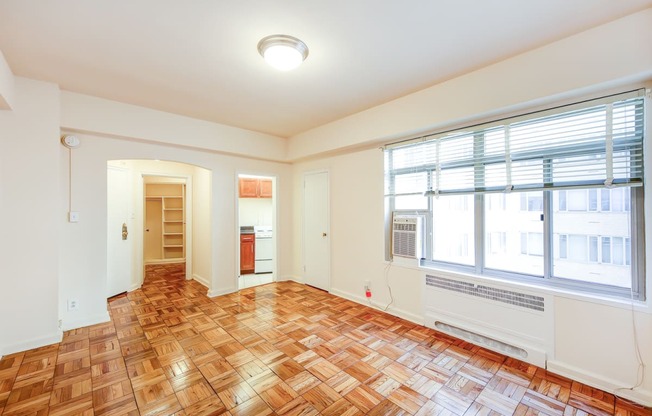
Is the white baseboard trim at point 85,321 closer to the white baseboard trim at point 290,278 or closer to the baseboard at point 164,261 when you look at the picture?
the white baseboard trim at point 290,278

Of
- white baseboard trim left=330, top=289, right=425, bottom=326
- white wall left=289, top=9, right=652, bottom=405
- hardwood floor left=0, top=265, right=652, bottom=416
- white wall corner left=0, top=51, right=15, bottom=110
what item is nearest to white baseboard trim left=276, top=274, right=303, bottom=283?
white baseboard trim left=330, top=289, right=425, bottom=326

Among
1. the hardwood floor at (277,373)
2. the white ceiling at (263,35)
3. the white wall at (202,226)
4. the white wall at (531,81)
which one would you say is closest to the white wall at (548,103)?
the white wall at (531,81)

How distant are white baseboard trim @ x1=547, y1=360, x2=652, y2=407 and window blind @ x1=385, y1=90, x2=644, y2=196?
147 cm

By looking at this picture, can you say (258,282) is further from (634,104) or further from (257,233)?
(634,104)

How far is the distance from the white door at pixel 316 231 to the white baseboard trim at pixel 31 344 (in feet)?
10.3

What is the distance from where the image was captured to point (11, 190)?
248cm

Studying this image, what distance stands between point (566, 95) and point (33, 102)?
4.81 metres

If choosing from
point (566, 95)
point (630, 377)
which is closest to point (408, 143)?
point (566, 95)

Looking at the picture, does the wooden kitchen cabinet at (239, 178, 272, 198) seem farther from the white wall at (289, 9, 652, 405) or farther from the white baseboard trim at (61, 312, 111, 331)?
the white baseboard trim at (61, 312, 111, 331)

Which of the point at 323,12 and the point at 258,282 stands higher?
the point at 323,12

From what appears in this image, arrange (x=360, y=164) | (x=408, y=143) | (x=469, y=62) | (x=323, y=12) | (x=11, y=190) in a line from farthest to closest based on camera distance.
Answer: (x=360, y=164) < (x=408, y=143) < (x=11, y=190) < (x=469, y=62) < (x=323, y=12)

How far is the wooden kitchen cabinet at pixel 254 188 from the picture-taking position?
19.3ft

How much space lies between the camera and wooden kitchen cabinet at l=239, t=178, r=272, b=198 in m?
5.87

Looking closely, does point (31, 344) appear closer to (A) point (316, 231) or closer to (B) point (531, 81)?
(A) point (316, 231)
